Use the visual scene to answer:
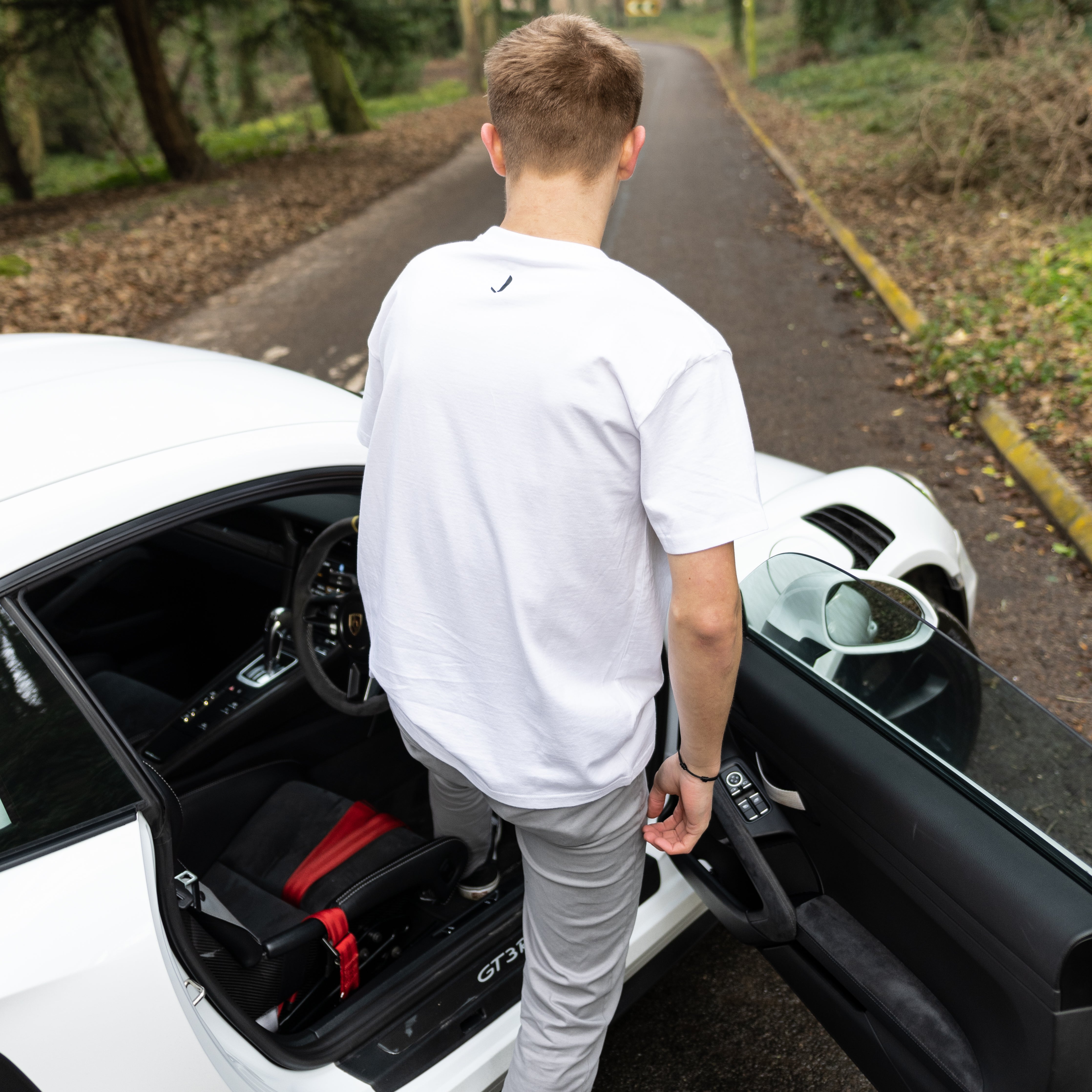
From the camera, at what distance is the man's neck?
54.1 inches

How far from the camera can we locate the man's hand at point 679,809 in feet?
5.25

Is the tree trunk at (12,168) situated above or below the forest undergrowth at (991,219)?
below

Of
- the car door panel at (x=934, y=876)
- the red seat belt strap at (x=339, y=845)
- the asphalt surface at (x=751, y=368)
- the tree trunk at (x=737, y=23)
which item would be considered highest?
the car door panel at (x=934, y=876)

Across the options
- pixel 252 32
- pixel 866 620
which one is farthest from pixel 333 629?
pixel 252 32

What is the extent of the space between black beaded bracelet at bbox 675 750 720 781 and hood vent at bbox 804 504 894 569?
118 centimetres

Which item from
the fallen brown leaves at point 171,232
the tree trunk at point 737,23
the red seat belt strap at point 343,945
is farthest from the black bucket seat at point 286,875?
the tree trunk at point 737,23

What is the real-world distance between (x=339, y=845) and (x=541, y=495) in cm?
150

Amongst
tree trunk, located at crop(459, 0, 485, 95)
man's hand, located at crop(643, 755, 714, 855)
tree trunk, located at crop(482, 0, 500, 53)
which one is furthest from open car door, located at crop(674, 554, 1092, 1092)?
tree trunk, located at crop(482, 0, 500, 53)

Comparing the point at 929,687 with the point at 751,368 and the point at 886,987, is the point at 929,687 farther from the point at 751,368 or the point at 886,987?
the point at 751,368

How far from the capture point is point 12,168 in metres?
17.1

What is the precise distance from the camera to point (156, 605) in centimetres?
342

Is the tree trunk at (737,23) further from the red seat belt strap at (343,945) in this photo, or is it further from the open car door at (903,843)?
the red seat belt strap at (343,945)

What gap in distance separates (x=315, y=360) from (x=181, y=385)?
211 inches

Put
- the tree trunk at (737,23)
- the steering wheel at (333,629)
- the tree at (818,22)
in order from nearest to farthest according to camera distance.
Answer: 1. the steering wheel at (333,629)
2. the tree at (818,22)
3. the tree trunk at (737,23)
